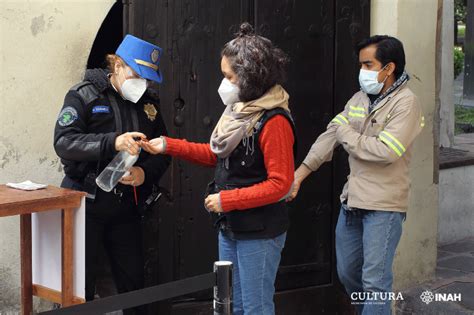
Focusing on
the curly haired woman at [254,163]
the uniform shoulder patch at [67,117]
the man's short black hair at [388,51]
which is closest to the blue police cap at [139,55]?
the uniform shoulder patch at [67,117]

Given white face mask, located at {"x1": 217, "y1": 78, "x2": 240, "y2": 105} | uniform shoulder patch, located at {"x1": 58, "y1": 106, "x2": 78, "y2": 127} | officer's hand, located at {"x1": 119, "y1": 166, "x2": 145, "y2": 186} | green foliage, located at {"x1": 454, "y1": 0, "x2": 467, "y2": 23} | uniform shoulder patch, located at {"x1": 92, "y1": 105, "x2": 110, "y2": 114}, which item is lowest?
officer's hand, located at {"x1": 119, "y1": 166, "x2": 145, "y2": 186}

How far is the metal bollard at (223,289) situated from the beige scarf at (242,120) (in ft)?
2.07

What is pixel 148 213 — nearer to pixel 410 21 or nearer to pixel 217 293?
pixel 217 293

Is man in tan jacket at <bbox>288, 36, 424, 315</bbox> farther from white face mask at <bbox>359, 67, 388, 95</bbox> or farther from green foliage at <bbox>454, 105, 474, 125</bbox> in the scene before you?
green foliage at <bbox>454, 105, 474, 125</bbox>

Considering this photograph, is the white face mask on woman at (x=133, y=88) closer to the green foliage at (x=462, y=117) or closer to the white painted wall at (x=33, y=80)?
the white painted wall at (x=33, y=80)

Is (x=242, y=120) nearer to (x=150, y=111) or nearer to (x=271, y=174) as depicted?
(x=271, y=174)

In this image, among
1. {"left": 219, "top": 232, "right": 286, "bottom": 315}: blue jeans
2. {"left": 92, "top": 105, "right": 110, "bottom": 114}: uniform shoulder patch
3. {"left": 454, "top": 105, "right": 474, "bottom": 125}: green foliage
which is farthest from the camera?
{"left": 454, "top": 105, "right": 474, "bottom": 125}: green foliage

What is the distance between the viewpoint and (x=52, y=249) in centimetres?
352

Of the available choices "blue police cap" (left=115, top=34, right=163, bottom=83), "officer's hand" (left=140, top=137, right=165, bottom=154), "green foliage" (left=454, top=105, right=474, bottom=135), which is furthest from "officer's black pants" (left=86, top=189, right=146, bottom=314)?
"green foliage" (left=454, top=105, right=474, bottom=135)

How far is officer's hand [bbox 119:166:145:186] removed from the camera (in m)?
3.69

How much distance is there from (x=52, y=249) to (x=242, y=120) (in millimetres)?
1038

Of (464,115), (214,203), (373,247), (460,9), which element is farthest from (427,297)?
(460,9)

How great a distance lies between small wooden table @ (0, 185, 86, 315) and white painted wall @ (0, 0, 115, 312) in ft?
1.95

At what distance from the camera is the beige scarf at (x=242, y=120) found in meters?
3.34
